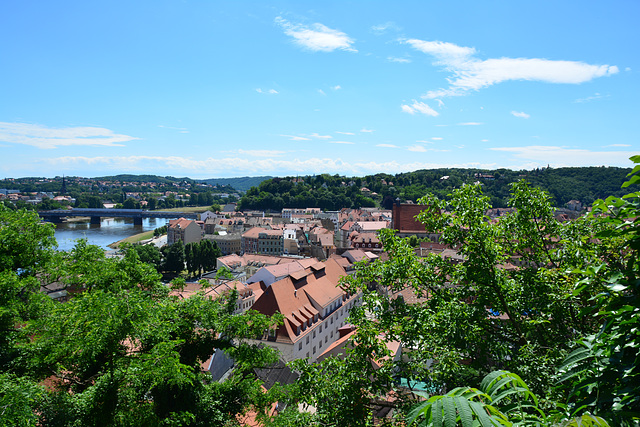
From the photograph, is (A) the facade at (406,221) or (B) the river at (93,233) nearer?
(A) the facade at (406,221)

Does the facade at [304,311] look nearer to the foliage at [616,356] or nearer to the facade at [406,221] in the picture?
the foliage at [616,356]

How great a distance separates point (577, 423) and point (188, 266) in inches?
2325

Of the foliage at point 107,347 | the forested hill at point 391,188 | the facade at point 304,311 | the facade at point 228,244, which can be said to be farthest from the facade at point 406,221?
the foliage at point 107,347

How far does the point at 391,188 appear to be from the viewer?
156750 millimetres

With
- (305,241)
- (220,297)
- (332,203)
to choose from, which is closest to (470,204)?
(220,297)

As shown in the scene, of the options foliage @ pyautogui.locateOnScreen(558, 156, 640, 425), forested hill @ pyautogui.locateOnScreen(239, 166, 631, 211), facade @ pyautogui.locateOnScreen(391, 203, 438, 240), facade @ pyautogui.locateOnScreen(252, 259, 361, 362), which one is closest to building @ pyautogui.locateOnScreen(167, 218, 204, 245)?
facade @ pyautogui.locateOnScreen(391, 203, 438, 240)

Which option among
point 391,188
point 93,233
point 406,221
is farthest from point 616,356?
point 391,188

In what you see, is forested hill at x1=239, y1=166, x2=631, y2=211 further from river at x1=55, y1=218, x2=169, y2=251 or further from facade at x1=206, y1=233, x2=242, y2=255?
facade at x1=206, y1=233, x2=242, y2=255

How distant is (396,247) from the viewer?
686 cm

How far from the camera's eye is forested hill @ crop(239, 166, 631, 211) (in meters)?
132

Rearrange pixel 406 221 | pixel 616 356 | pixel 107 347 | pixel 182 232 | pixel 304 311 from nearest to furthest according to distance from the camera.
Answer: pixel 616 356, pixel 107 347, pixel 304 311, pixel 406 221, pixel 182 232

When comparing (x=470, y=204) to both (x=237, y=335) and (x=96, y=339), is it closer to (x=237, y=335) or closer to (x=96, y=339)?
(x=237, y=335)

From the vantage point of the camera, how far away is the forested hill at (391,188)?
13200cm

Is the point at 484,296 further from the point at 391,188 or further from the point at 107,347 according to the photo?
the point at 391,188
